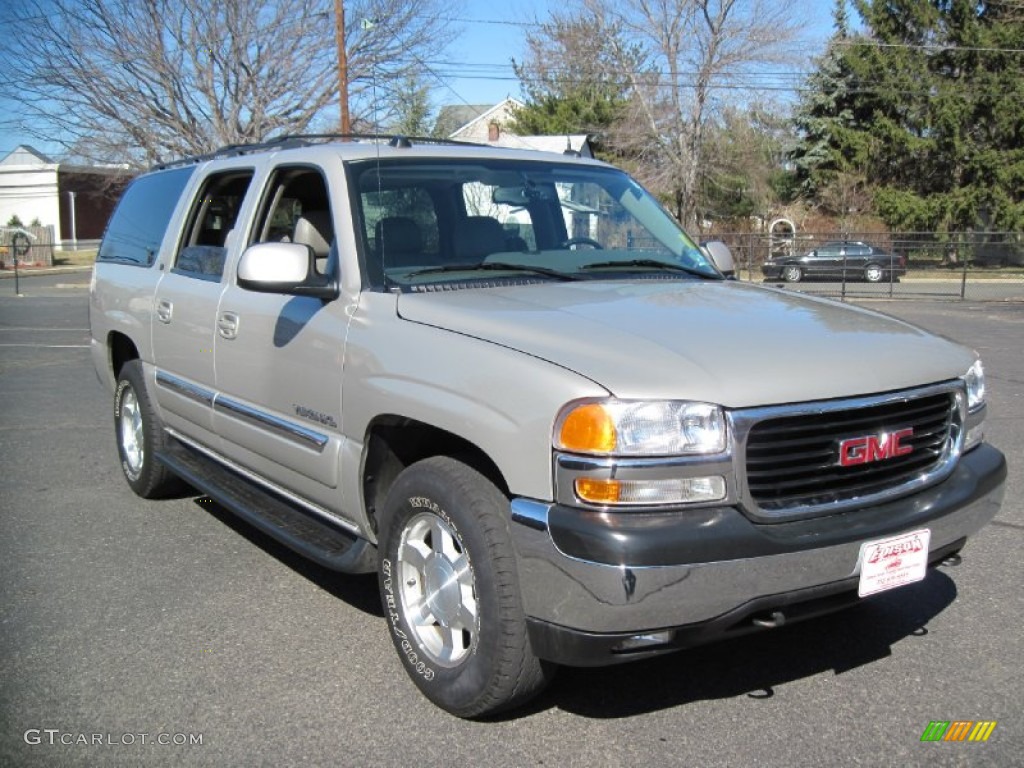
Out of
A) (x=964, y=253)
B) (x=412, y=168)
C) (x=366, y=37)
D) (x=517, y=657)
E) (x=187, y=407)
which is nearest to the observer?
(x=517, y=657)

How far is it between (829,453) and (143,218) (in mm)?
4671

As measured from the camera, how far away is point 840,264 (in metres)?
29.1

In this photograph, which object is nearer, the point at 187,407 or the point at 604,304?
the point at 604,304

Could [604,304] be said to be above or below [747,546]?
above

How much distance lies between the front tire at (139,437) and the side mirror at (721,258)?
10.5 ft

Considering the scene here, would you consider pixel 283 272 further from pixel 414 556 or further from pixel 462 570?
pixel 462 570

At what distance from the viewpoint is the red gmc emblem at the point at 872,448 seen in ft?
9.55

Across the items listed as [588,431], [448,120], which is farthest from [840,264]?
[588,431]

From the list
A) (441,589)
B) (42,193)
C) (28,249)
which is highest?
(42,193)

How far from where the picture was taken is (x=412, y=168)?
13.7 feet

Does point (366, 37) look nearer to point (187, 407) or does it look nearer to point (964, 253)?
point (964, 253)

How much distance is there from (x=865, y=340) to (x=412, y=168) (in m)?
2.01

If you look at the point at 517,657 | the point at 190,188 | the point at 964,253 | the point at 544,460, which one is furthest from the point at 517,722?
the point at 964,253

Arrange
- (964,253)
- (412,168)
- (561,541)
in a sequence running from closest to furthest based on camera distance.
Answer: (561,541) < (412,168) < (964,253)
